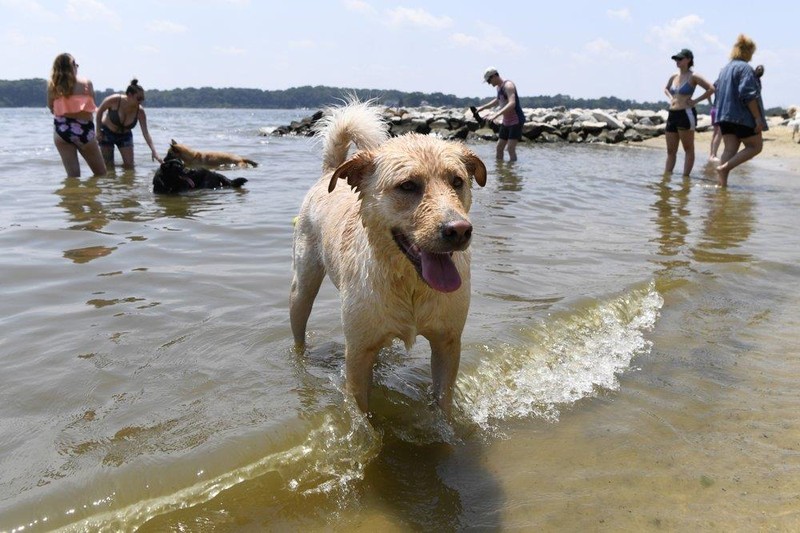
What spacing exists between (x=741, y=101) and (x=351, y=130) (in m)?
10.5

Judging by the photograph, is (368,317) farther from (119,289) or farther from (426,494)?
(119,289)

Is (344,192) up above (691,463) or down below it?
above

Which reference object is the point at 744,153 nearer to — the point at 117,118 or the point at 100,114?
the point at 117,118

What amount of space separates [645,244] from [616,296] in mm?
2639

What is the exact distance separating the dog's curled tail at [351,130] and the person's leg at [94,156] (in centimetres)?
909

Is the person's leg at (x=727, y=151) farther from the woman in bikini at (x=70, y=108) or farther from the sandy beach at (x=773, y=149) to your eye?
the woman in bikini at (x=70, y=108)

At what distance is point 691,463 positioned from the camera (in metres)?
3.36

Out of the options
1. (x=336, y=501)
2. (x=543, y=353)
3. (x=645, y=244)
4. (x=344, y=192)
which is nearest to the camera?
(x=336, y=501)

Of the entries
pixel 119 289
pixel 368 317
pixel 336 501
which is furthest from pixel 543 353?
pixel 119 289

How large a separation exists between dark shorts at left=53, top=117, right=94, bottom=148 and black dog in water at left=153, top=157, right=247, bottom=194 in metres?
1.48

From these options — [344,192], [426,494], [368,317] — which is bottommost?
[426,494]

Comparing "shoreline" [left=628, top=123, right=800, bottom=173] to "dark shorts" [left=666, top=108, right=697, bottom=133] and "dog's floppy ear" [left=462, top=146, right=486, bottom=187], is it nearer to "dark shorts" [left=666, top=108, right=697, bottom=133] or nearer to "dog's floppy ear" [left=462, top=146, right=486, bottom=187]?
"dark shorts" [left=666, top=108, right=697, bottom=133]

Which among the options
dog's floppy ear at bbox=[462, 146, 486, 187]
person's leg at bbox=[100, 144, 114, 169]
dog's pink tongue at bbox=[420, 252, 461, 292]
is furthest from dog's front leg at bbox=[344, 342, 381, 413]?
person's leg at bbox=[100, 144, 114, 169]

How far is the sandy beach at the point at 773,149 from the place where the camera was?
68.4ft
